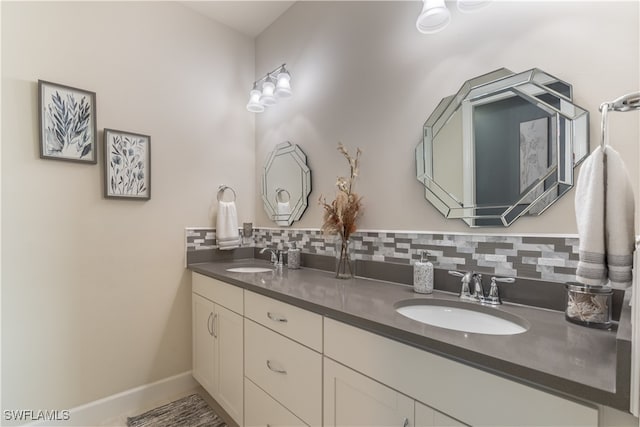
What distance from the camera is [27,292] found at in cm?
151

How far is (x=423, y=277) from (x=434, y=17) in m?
1.08

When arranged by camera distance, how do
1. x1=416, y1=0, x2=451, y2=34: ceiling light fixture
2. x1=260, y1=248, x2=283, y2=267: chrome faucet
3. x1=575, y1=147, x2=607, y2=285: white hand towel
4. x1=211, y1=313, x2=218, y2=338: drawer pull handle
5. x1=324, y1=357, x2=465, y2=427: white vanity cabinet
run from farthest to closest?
x1=260, y1=248, x2=283, y2=267: chrome faucet, x1=211, y1=313, x2=218, y2=338: drawer pull handle, x1=416, y1=0, x2=451, y2=34: ceiling light fixture, x1=324, y1=357, x2=465, y2=427: white vanity cabinet, x1=575, y1=147, x2=607, y2=285: white hand towel

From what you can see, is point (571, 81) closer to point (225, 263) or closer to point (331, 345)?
point (331, 345)

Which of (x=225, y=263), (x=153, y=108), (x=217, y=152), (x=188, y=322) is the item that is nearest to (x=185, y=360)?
(x=188, y=322)

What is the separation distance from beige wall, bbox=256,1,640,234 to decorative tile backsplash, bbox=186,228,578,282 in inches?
1.7

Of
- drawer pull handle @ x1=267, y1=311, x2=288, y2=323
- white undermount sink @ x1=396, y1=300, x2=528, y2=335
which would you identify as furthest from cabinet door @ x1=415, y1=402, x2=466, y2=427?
drawer pull handle @ x1=267, y1=311, x2=288, y2=323

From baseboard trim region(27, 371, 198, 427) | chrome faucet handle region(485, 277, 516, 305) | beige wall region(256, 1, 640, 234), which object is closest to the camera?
beige wall region(256, 1, 640, 234)

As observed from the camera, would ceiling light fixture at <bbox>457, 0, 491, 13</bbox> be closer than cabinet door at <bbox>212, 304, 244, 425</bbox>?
Yes

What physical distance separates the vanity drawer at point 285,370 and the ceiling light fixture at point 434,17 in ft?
4.60

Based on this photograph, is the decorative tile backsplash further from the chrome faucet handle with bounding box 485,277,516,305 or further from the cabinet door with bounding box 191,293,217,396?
the cabinet door with bounding box 191,293,217,396

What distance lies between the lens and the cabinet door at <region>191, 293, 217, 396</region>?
1800mm

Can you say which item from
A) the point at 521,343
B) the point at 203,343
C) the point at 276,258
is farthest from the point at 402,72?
the point at 203,343

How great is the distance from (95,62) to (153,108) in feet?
1.20

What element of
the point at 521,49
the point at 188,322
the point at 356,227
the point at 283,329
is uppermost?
the point at 521,49
